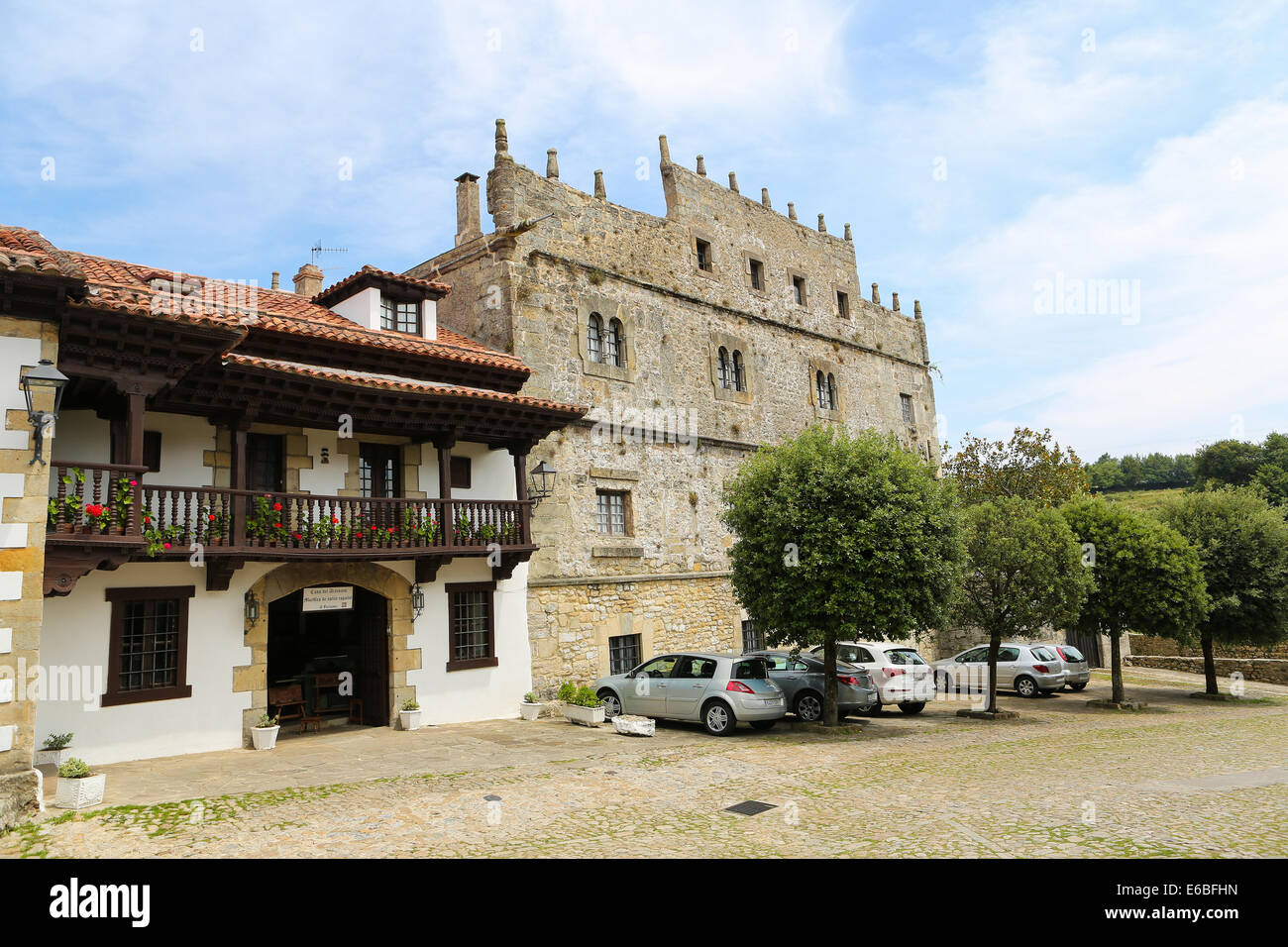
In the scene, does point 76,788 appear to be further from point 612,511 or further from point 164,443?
point 612,511

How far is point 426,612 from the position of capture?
15.5 metres

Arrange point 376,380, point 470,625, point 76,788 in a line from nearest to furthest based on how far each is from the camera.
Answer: point 76,788 → point 376,380 → point 470,625

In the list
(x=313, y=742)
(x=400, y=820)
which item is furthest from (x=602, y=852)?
(x=313, y=742)

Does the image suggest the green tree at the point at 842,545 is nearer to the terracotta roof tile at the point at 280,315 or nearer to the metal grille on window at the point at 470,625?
the metal grille on window at the point at 470,625

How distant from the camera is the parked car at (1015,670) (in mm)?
22641

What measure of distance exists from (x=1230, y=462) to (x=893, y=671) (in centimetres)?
6717

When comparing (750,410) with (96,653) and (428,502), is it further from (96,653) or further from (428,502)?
(96,653)

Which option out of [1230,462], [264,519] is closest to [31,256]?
[264,519]

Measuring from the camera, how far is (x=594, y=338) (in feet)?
65.3

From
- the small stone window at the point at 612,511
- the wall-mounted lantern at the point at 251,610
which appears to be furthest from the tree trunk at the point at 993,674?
the wall-mounted lantern at the point at 251,610

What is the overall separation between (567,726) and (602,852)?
28.1 feet

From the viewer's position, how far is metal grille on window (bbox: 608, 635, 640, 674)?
61.9 feet

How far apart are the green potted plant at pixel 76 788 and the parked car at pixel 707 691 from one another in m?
9.22

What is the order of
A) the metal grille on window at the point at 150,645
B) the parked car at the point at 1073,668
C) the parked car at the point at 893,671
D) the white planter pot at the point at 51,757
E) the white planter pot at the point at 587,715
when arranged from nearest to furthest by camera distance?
the white planter pot at the point at 51,757 → the metal grille on window at the point at 150,645 → the white planter pot at the point at 587,715 → the parked car at the point at 893,671 → the parked car at the point at 1073,668
